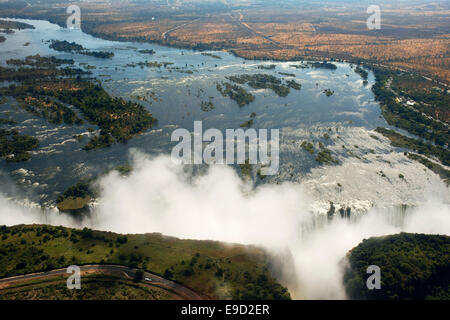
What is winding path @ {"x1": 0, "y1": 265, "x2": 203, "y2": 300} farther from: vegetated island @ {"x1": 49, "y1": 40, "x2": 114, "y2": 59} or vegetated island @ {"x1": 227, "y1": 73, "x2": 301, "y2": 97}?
vegetated island @ {"x1": 49, "y1": 40, "x2": 114, "y2": 59}

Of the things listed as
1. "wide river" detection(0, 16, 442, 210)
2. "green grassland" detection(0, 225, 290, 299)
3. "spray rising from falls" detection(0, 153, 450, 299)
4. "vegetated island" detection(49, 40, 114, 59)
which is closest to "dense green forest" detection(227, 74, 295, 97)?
→ "wide river" detection(0, 16, 442, 210)

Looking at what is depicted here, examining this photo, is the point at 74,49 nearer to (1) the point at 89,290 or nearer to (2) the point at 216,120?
(2) the point at 216,120

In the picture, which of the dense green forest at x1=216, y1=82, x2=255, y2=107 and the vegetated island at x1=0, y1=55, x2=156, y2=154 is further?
the dense green forest at x1=216, y1=82, x2=255, y2=107

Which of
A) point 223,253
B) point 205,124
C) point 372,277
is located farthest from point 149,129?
point 372,277

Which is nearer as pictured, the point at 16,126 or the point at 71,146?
the point at 71,146

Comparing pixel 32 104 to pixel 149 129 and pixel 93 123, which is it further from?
pixel 149 129

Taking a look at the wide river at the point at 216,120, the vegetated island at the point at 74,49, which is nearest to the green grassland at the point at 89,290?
the wide river at the point at 216,120
